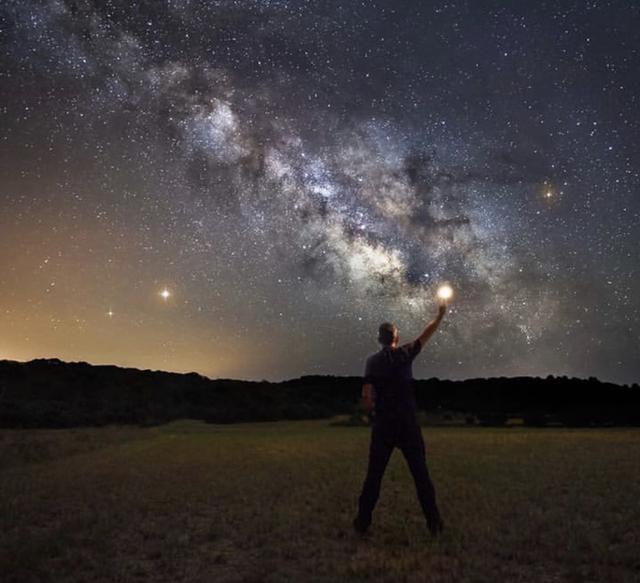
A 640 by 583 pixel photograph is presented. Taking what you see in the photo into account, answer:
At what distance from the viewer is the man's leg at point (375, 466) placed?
6824 mm

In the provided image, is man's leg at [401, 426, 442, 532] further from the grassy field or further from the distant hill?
the distant hill

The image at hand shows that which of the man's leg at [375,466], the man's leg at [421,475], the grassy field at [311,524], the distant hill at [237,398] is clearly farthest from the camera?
the distant hill at [237,398]

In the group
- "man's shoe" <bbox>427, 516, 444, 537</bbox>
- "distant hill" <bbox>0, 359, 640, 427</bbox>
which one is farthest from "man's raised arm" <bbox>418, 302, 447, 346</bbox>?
"distant hill" <bbox>0, 359, 640, 427</bbox>

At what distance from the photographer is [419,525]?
765cm

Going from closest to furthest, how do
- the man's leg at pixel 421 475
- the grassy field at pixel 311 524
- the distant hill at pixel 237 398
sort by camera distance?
the grassy field at pixel 311 524 < the man's leg at pixel 421 475 < the distant hill at pixel 237 398

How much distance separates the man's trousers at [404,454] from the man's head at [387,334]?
32.5 inches

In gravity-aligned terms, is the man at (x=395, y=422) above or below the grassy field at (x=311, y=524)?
above

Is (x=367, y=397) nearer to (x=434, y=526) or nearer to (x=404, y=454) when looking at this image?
(x=404, y=454)

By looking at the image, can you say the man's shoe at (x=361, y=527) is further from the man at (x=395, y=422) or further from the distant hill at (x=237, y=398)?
the distant hill at (x=237, y=398)

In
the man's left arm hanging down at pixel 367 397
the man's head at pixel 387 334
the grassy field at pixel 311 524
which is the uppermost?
the man's head at pixel 387 334

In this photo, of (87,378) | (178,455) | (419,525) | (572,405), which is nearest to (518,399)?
(572,405)

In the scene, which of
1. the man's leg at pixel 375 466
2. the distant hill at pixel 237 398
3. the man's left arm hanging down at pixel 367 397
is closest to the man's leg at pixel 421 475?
the man's leg at pixel 375 466

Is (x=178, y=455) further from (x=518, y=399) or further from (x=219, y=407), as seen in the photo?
(x=518, y=399)

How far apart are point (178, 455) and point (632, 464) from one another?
501 inches
